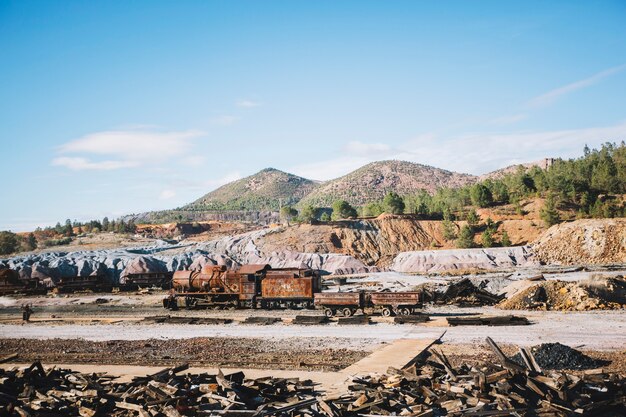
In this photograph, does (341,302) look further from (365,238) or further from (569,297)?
(365,238)

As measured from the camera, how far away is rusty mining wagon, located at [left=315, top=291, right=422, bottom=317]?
103ft

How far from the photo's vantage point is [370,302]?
1260 inches

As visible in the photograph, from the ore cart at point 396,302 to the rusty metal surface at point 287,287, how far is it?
5.51 meters

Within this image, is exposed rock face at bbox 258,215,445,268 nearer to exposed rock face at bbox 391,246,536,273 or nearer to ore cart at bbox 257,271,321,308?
exposed rock face at bbox 391,246,536,273

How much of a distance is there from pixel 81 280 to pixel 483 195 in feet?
227

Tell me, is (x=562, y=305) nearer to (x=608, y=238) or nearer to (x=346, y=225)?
(x=608, y=238)

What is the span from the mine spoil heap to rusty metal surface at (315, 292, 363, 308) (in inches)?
583

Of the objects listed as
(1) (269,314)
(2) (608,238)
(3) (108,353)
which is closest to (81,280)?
(1) (269,314)

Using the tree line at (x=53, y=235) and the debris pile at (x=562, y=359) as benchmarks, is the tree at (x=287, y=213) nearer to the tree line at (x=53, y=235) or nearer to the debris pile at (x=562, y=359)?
the tree line at (x=53, y=235)

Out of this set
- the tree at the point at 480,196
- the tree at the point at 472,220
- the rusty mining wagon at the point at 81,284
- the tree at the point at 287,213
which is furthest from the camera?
the tree at the point at 287,213

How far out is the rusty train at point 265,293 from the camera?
106 ft

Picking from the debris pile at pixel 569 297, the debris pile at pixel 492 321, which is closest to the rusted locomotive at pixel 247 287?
the debris pile at pixel 492 321

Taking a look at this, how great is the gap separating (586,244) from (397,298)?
42.7 meters

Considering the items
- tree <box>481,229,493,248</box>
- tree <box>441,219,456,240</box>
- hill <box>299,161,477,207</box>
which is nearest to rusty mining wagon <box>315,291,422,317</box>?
tree <box>481,229,493,248</box>
